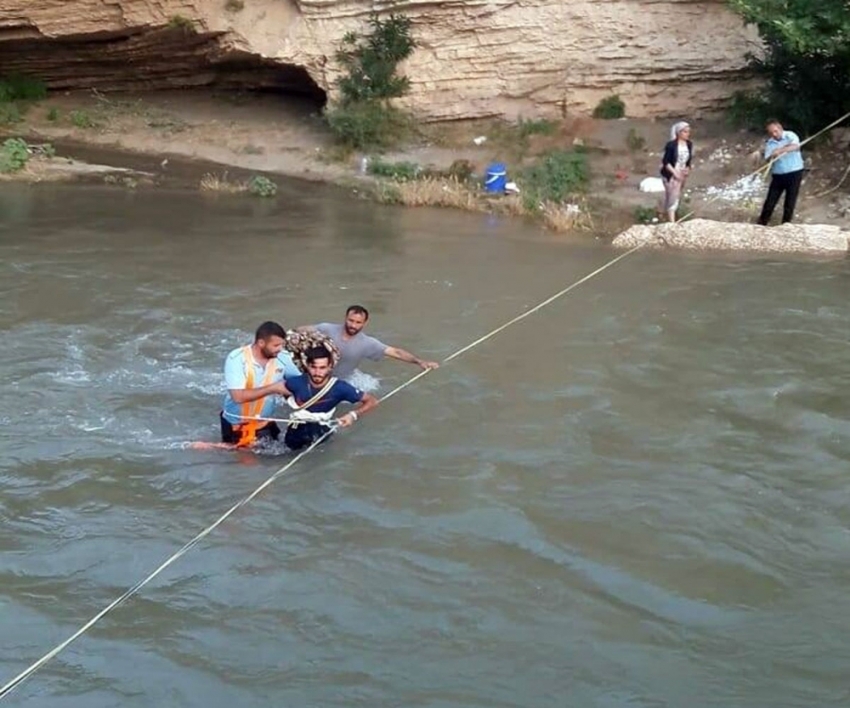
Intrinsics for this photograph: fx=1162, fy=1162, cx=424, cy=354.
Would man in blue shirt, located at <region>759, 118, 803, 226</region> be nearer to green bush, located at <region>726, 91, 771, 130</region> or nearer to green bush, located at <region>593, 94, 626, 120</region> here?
green bush, located at <region>726, 91, 771, 130</region>

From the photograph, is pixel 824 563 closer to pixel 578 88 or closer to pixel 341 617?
pixel 341 617

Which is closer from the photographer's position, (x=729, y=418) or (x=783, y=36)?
(x=729, y=418)

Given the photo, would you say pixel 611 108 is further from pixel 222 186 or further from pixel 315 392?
pixel 315 392

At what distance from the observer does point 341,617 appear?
5.79 meters

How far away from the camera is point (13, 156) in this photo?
17844mm

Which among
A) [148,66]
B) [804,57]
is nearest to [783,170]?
[804,57]

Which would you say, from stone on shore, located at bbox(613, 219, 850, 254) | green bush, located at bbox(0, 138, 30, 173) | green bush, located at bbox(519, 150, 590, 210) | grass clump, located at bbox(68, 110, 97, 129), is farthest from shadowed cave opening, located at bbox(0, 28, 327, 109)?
stone on shore, located at bbox(613, 219, 850, 254)

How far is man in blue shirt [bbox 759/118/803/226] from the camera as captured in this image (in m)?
14.1

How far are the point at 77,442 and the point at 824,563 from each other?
16.0ft

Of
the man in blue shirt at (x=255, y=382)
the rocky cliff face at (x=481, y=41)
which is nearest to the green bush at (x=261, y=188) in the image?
the rocky cliff face at (x=481, y=41)

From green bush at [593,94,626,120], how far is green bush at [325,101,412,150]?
3220 millimetres

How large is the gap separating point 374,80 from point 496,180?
3.74m

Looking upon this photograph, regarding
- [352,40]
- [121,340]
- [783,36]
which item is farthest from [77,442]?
[352,40]

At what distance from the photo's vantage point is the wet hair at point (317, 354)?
24.3 ft
